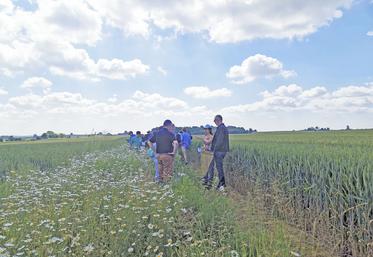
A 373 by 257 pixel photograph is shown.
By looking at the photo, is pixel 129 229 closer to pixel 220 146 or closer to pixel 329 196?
pixel 329 196

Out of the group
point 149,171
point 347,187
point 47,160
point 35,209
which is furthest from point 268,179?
point 47,160

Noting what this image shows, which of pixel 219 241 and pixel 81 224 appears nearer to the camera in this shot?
pixel 219 241

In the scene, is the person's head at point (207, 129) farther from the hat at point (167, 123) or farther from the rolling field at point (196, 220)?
the rolling field at point (196, 220)

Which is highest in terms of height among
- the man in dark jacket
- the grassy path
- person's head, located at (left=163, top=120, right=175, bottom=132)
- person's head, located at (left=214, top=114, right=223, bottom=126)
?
person's head, located at (left=214, top=114, right=223, bottom=126)

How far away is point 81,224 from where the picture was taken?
507 centimetres

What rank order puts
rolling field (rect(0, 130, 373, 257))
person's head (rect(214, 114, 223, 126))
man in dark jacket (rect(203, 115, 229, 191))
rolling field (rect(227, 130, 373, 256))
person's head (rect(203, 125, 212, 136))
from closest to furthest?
rolling field (rect(0, 130, 373, 257)) < rolling field (rect(227, 130, 373, 256)) < person's head (rect(214, 114, 223, 126)) < man in dark jacket (rect(203, 115, 229, 191)) < person's head (rect(203, 125, 212, 136))

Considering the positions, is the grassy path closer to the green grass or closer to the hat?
the green grass

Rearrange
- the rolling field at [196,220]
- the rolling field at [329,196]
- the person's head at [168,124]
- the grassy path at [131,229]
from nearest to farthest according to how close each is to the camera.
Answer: the grassy path at [131,229] → the rolling field at [196,220] → the rolling field at [329,196] → the person's head at [168,124]

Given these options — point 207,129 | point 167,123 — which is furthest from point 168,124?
point 207,129

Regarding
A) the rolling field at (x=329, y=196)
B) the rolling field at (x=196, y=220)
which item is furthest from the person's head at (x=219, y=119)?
the rolling field at (x=196, y=220)

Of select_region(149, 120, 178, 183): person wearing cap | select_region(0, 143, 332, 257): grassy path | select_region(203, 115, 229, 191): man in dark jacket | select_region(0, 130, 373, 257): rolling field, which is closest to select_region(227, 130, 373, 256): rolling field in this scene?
select_region(0, 130, 373, 257): rolling field

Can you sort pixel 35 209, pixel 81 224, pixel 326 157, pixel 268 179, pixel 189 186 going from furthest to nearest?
pixel 268 179
pixel 189 186
pixel 326 157
pixel 35 209
pixel 81 224

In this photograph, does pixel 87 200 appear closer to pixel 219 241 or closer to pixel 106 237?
pixel 106 237

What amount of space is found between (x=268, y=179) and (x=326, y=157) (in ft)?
8.09
